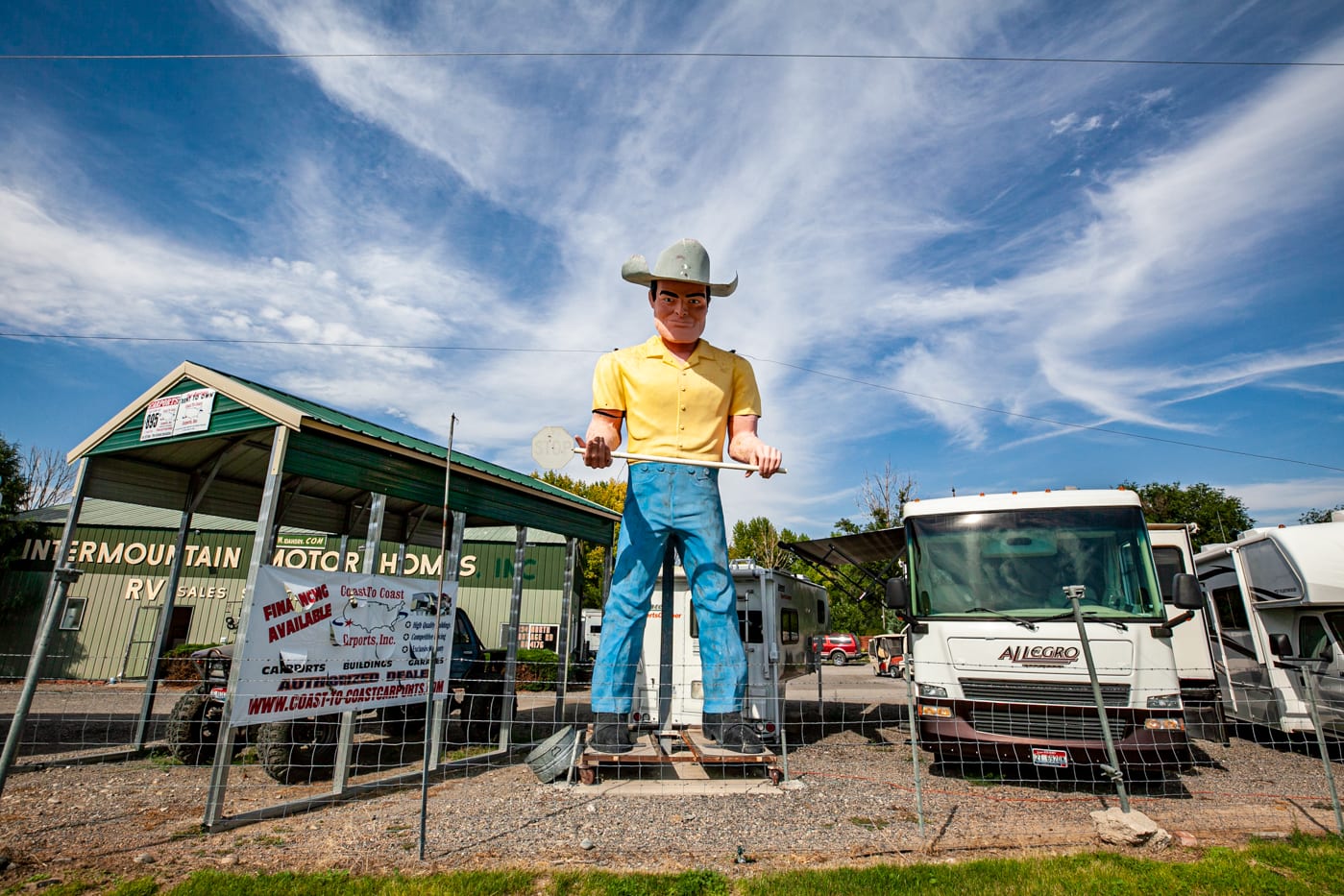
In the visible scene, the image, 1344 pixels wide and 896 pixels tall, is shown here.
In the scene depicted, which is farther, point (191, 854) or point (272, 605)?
point (272, 605)

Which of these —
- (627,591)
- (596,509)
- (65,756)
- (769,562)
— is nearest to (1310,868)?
(627,591)

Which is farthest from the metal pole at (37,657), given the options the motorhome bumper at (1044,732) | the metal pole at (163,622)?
the motorhome bumper at (1044,732)

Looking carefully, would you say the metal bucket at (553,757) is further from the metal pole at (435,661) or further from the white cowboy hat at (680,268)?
the white cowboy hat at (680,268)

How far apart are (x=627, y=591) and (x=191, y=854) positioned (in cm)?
318

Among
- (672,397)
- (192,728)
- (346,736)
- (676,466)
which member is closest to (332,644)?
(346,736)

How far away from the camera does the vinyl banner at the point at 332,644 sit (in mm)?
4738

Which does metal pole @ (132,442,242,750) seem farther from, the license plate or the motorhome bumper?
the license plate

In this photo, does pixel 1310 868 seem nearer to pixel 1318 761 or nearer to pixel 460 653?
pixel 1318 761

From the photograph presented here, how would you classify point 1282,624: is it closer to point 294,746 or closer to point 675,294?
point 675,294

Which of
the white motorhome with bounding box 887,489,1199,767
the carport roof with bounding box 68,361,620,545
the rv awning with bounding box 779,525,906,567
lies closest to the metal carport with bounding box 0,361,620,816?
the carport roof with bounding box 68,361,620,545

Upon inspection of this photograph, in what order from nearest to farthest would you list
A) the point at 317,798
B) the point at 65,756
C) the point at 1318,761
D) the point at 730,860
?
the point at 730,860, the point at 317,798, the point at 65,756, the point at 1318,761

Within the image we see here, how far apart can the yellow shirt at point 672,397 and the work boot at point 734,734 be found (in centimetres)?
208

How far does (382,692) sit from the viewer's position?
18.6 ft

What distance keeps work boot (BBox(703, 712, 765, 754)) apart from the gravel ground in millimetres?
376
